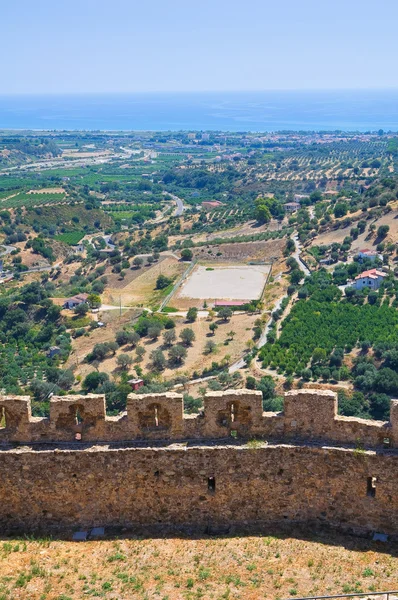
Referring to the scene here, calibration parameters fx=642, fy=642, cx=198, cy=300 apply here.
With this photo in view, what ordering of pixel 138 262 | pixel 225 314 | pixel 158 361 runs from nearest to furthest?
pixel 158 361, pixel 225 314, pixel 138 262

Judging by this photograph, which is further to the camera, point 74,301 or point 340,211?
point 340,211

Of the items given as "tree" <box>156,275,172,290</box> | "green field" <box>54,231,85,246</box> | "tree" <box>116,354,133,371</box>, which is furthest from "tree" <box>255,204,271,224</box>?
"tree" <box>116,354,133,371</box>

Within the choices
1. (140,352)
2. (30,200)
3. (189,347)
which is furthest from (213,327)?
(30,200)

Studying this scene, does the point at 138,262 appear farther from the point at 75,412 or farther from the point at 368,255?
the point at 75,412

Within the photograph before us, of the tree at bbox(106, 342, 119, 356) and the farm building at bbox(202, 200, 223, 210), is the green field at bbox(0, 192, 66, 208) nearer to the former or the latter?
the farm building at bbox(202, 200, 223, 210)

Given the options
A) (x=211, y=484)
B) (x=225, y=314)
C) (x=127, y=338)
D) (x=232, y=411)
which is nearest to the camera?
(x=211, y=484)

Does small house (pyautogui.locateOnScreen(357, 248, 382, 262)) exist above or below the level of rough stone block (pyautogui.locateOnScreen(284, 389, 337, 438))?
below

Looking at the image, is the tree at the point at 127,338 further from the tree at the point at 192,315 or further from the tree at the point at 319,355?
the tree at the point at 319,355
